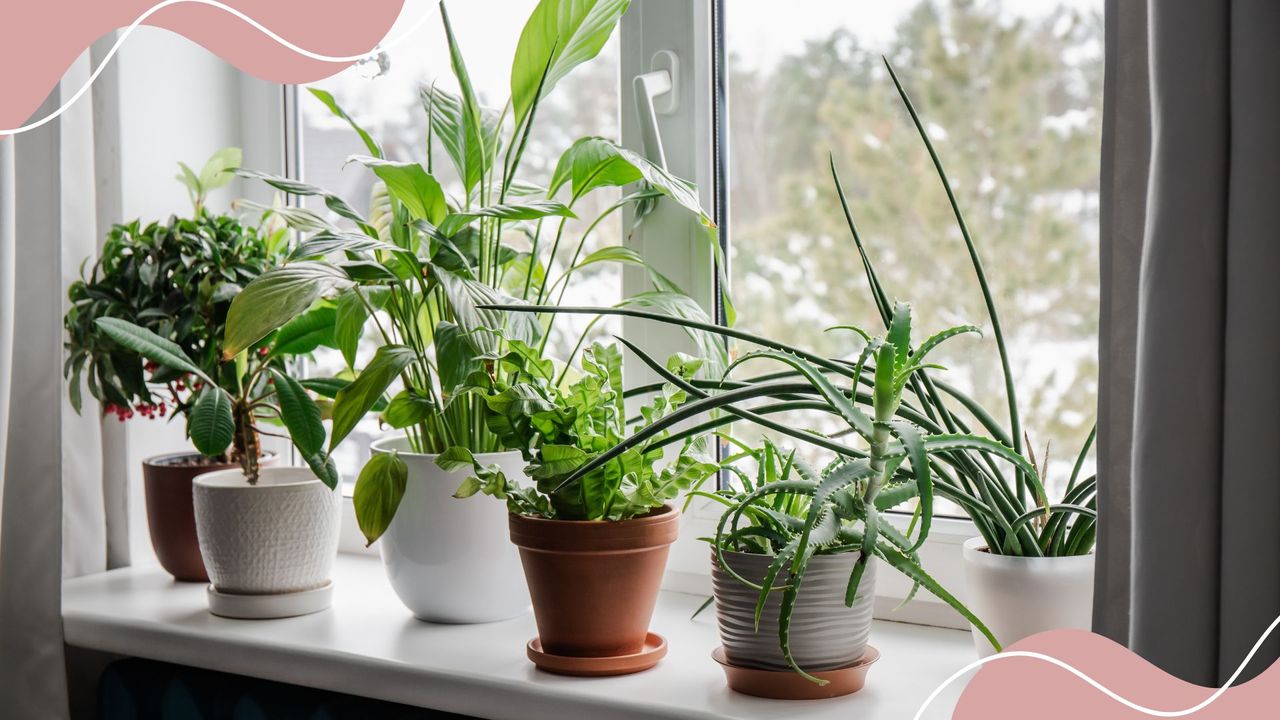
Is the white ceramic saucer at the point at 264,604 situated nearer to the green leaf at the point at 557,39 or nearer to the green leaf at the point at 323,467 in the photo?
the green leaf at the point at 323,467

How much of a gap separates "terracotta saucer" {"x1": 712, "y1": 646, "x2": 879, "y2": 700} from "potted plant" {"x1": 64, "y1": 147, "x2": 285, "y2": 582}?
69 centimetres

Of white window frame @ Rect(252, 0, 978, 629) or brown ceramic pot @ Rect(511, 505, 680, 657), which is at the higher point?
white window frame @ Rect(252, 0, 978, 629)

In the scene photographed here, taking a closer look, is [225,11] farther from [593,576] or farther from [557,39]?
[593,576]

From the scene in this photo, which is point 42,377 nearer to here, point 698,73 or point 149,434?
point 149,434

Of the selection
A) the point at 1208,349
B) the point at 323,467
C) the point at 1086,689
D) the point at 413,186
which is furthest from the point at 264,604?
the point at 1208,349

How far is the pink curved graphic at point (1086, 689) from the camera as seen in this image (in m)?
0.72

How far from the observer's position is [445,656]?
3.50ft

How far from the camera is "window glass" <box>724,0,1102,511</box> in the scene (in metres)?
1.09

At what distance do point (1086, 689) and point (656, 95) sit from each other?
821mm

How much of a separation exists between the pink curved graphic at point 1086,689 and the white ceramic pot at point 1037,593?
0.02m

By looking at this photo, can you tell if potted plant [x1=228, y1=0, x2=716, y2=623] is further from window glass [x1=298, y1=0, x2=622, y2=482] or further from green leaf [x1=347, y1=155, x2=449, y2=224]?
window glass [x1=298, y1=0, x2=622, y2=482]

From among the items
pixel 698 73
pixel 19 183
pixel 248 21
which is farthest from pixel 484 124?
pixel 19 183

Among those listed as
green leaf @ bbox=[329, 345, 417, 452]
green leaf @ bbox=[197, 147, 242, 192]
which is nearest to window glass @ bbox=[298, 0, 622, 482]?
green leaf @ bbox=[197, 147, 242, 192]

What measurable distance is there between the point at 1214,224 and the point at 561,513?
59cm
